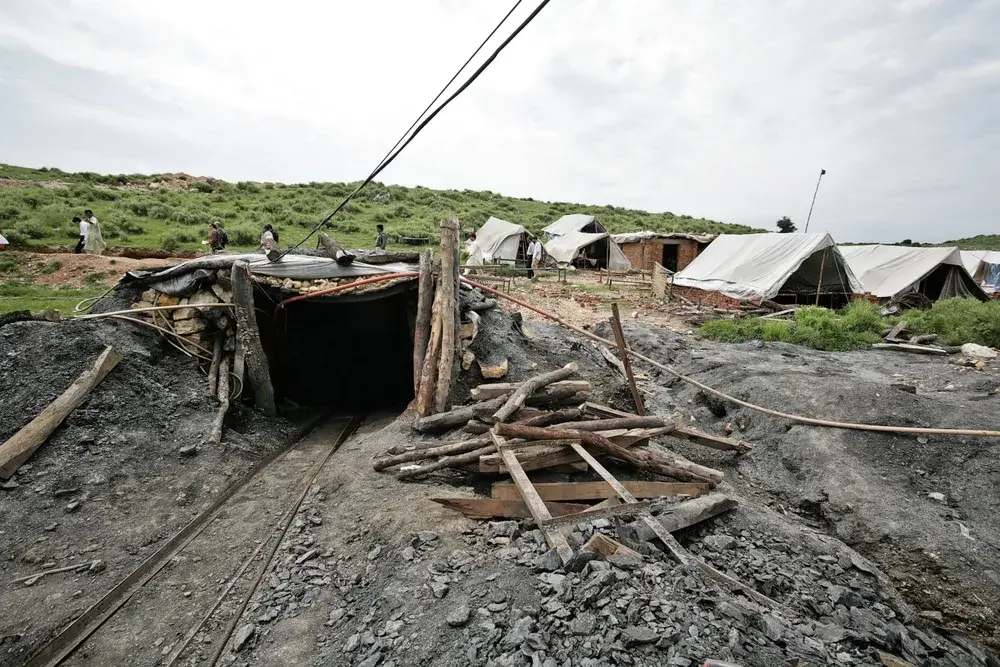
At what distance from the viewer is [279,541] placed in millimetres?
4375

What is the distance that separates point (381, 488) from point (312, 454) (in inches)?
77.7

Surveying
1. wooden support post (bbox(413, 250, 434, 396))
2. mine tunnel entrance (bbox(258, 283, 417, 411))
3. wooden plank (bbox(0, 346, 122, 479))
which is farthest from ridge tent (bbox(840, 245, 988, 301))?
wooden plank (bbox(0, 346, 122, 479))

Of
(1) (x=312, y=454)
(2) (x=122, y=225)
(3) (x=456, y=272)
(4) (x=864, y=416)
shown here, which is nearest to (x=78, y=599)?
(1) (x=312, y=454)

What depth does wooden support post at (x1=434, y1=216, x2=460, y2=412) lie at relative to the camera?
6.45m

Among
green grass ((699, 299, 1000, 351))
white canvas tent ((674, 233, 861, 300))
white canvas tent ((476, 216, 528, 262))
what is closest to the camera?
green grass ((699, 299, 1000, 351))

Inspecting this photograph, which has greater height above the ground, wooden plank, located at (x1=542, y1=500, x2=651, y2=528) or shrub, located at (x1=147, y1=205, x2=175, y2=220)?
shrub, located at (x1=147, y1=205, x2=175, y2=220)

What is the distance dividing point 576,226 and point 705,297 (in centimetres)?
1438

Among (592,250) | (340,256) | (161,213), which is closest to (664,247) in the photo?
(592,250)

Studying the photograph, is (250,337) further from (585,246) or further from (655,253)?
(655,253)

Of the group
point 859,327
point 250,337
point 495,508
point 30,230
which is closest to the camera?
point 495,508

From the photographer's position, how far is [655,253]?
25422 mm

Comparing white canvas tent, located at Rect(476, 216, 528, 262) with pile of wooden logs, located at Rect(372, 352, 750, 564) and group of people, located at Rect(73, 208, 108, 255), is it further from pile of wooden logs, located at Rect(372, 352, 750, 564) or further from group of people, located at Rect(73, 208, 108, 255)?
pile of wooden logs, located at Rect(372, 352, 750, 564)

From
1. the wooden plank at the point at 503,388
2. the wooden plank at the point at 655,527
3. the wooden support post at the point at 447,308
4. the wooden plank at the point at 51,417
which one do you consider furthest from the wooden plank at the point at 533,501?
the wooden plank at the point at 51,417

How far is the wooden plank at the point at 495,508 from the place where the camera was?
4.20 metres
